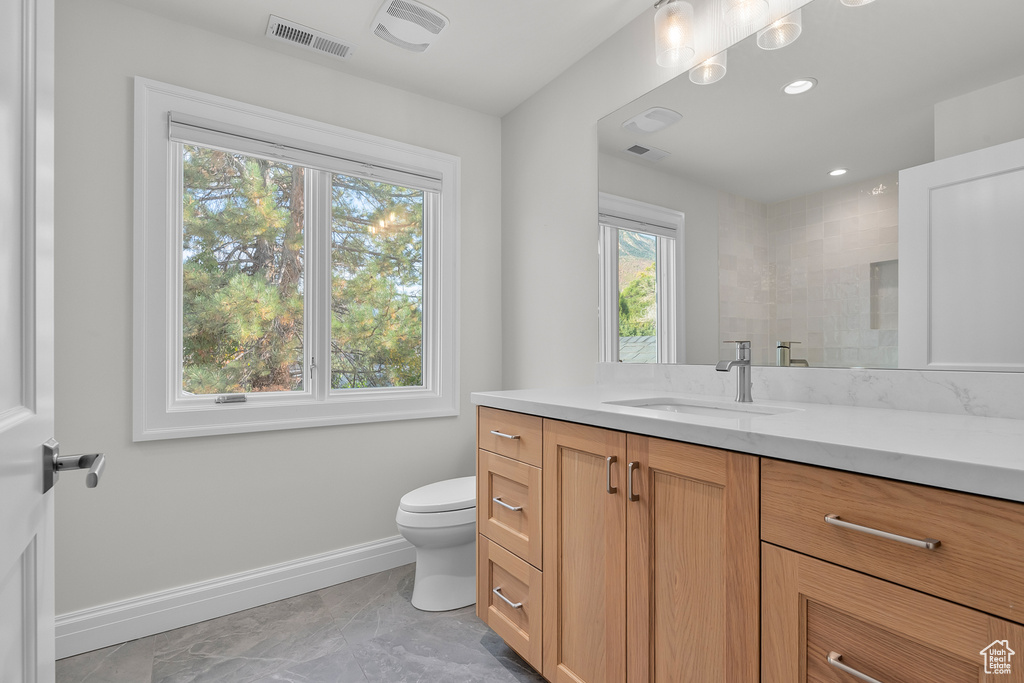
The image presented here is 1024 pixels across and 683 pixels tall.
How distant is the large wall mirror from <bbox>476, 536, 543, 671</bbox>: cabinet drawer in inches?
36.6

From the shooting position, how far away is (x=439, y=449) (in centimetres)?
264

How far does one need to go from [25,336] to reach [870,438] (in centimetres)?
125

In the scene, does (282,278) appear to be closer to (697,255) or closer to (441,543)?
(441,543)

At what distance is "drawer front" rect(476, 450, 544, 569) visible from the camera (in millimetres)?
1481

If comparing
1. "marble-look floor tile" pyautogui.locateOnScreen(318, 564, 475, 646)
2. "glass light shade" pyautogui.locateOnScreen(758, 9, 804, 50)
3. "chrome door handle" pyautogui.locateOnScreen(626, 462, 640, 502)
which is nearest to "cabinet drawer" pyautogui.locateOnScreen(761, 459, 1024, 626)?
"chrome door handle" pyautogui.locateOnScreen(626, 462, 640, 502)

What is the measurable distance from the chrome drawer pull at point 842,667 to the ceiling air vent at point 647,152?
1.62m

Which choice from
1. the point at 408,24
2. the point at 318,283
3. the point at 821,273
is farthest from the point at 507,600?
the point at 408,24

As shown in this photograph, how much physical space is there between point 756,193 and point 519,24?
1204mm

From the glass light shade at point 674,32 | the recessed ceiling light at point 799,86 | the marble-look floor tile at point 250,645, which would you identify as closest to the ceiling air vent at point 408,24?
the glass light shade at point 674,32

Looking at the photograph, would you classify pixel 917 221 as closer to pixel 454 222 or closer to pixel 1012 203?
pixel 1012 203

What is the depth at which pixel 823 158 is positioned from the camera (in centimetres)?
144

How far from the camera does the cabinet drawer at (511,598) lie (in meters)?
1.47

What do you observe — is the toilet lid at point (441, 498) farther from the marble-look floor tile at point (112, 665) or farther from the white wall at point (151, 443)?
the marble-look floor tile at point (112, 665)

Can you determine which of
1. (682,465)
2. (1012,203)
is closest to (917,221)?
(1012,203)
